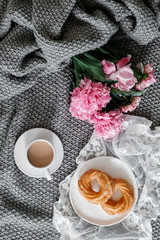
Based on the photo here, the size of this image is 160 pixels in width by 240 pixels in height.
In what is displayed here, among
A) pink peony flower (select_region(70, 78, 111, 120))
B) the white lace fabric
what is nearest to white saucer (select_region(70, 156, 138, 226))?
the white lace fabric

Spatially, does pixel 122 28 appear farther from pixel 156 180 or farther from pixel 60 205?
pixel 60 205

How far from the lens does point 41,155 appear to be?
2.97ft

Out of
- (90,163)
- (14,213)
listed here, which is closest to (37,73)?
(90,163)

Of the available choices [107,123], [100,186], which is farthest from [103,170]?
[107,123]

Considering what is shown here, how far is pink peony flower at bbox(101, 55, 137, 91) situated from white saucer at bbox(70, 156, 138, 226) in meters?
0.26

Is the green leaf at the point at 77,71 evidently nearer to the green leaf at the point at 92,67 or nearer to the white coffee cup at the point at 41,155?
the green leaf at the point at 92,67

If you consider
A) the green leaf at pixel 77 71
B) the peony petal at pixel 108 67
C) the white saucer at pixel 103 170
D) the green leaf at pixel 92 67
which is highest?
the peony petal at pixel 108 67

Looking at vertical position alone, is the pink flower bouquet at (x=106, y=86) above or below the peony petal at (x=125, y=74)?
below

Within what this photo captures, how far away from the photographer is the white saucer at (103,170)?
0.93m

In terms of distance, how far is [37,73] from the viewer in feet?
3.06

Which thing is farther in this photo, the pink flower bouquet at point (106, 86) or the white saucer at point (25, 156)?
the white saucer at point (25, 156)

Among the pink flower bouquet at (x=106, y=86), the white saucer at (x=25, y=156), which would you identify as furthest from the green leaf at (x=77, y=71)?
the white saucer at (x=25, y=156)

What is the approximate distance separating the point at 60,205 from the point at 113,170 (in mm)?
206

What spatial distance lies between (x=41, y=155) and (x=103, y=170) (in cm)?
20
